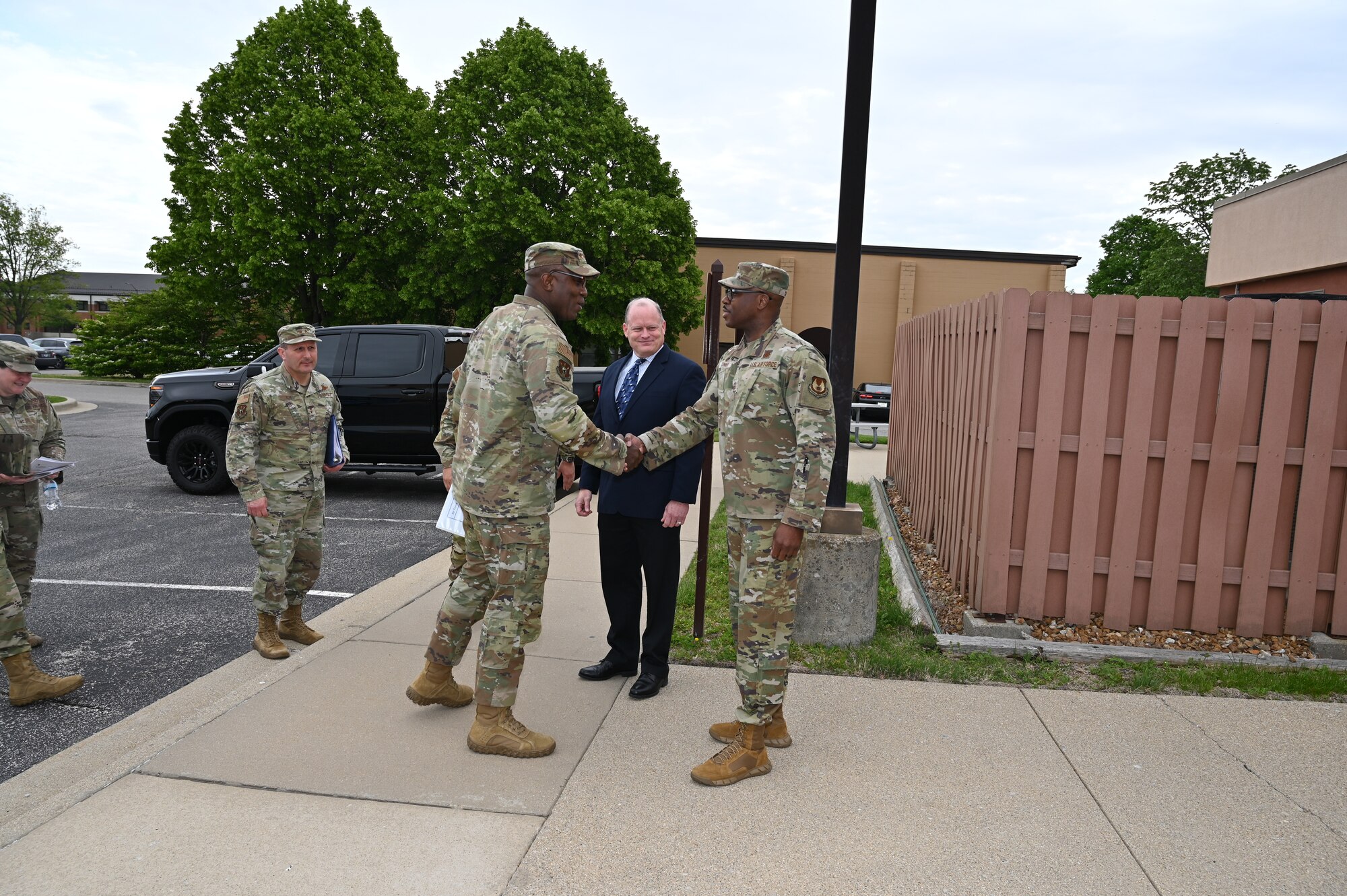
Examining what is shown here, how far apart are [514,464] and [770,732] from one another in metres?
1.57

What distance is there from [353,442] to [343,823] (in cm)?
756

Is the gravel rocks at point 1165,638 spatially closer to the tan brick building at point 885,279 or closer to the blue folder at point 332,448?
the blue folder at point 332,448

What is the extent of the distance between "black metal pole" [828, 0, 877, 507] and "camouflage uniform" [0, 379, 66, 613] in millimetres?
4306

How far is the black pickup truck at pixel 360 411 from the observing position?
390 inches

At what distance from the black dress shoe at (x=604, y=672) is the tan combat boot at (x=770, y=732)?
2.76 ft

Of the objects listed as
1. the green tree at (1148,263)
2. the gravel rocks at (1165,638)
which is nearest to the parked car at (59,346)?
the gravel rocks at (1165,638)

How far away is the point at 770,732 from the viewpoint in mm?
3656

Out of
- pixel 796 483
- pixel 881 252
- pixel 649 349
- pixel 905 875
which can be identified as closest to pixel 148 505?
pixel 649 349

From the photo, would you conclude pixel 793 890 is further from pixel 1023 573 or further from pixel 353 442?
pixel 353 442

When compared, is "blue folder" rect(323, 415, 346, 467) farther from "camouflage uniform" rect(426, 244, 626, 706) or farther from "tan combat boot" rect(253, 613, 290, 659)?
"camouflage uniform" rect(426, 244, 626, 706)

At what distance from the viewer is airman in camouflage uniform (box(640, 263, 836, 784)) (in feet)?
11.2

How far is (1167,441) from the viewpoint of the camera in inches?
191

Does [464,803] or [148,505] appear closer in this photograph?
[464,803]

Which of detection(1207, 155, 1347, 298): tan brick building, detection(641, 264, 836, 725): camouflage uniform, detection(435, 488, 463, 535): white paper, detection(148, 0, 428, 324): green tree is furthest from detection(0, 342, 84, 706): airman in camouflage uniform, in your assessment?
detection(148, 0, 428, 324): green tree
